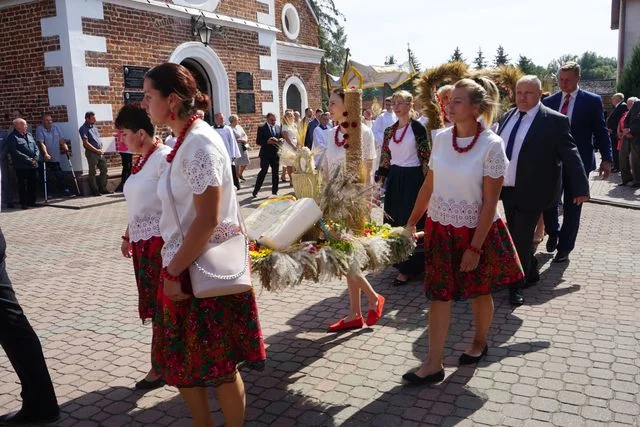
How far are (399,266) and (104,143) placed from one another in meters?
8.97

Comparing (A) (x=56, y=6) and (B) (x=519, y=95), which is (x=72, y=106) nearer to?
(A) (x=56, y=6)

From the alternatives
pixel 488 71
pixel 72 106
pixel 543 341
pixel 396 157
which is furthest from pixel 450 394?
pixel 72 106

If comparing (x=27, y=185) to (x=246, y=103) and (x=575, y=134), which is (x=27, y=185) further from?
(x=575, y=134)

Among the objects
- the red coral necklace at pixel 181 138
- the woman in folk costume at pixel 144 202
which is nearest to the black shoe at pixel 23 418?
the woman in folk costume at pixel 144 202

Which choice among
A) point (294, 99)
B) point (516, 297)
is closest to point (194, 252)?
point (516, 297)

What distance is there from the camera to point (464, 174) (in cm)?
336

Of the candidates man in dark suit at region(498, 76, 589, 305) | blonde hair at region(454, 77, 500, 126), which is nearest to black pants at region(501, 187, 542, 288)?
Result: man in dark suit at region(498, 76, 589, 305)

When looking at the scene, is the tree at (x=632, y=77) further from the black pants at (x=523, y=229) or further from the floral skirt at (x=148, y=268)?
the floral skirt at (x=148, y=268)

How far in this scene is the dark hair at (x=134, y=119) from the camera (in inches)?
134

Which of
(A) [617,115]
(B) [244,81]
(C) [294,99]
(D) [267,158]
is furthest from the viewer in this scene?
(C) [294,99]

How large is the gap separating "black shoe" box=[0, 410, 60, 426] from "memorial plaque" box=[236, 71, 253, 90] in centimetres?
1381

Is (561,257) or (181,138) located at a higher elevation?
(181,138)

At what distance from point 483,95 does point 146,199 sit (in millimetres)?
2075

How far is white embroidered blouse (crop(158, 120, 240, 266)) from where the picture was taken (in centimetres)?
232
